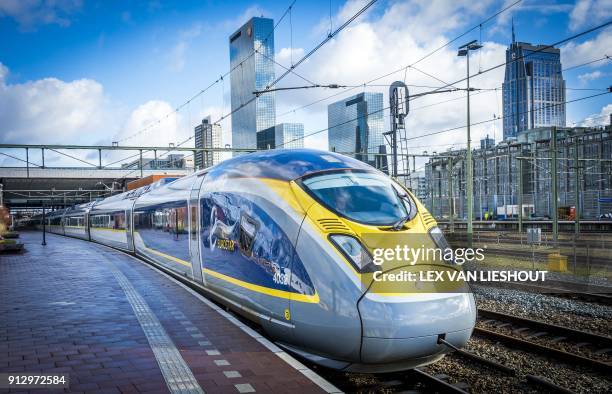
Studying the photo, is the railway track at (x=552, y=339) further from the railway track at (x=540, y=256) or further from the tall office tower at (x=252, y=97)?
the tall office tower at (x=252, y=97)

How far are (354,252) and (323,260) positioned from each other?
43 centimetres

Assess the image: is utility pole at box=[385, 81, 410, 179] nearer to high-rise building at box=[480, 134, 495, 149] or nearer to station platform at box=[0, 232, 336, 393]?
station platform at box=[0, 232, 336, 393]

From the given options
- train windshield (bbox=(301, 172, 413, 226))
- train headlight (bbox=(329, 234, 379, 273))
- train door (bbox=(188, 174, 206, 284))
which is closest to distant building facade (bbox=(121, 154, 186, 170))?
train door (bbox=(188, 174, 206, 284))

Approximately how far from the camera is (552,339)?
32.4 ft

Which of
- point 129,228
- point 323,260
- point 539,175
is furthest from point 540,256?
point 539,175

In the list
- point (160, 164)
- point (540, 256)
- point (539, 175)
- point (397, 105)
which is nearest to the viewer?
point (397, 105)

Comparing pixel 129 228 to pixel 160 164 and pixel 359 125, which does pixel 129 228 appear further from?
pixel 160 164

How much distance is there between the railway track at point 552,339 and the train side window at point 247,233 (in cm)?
525

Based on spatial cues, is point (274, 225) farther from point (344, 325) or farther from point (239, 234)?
point (344, 325)

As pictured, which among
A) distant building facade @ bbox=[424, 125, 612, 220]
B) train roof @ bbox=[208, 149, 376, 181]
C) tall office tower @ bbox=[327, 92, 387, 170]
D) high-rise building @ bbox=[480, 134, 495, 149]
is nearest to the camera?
train roof @ bbox=[208, 149, 376, 181]

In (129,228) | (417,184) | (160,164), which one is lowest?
(129,228)

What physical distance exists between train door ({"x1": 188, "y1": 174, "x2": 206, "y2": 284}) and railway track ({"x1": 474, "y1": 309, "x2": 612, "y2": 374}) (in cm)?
618

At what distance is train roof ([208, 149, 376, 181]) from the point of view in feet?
26.3

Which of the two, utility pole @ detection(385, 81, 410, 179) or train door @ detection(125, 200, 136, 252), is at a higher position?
utility pole @ detection(385, 81, 410, 179)
